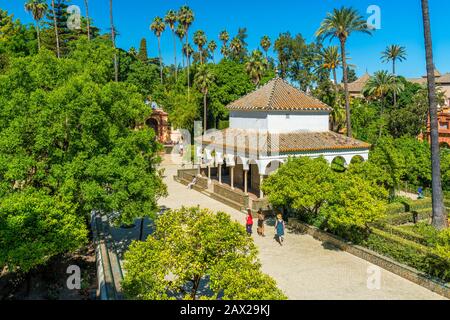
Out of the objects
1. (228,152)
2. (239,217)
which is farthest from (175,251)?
(228,152)

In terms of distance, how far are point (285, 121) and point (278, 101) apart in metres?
1.68

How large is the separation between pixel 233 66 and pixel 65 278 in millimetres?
39986

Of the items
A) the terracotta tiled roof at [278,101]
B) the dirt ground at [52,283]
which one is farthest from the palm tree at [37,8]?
the dirt ground at [52,283]

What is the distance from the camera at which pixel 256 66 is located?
168ft

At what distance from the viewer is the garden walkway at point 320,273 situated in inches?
570

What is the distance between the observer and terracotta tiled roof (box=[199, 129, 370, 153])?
27172 millimetres

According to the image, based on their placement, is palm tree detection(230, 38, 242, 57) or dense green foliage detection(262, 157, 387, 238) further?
palm tree detection(230, 38, 242, 57)

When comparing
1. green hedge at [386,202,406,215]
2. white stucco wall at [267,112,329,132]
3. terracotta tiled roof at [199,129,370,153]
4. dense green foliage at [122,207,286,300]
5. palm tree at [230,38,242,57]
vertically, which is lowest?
green hedge at [386,202,406,215]

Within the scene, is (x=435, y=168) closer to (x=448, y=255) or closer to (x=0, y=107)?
(x=448, y=255)

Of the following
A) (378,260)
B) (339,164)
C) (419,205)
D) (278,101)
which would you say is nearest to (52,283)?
(378,260)

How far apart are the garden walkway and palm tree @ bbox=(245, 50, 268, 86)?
33.1 metres

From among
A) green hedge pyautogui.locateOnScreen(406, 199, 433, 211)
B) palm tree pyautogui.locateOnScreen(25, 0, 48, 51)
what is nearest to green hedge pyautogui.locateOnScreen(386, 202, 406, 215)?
green hedge pyautogui.locateOnScreen(406, 199, 433, 211)

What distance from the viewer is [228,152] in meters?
30.6

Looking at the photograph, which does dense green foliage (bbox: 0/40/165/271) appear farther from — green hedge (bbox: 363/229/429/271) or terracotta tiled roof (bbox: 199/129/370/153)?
terracotta tiled roof (bbox: 199/129/370/153)
